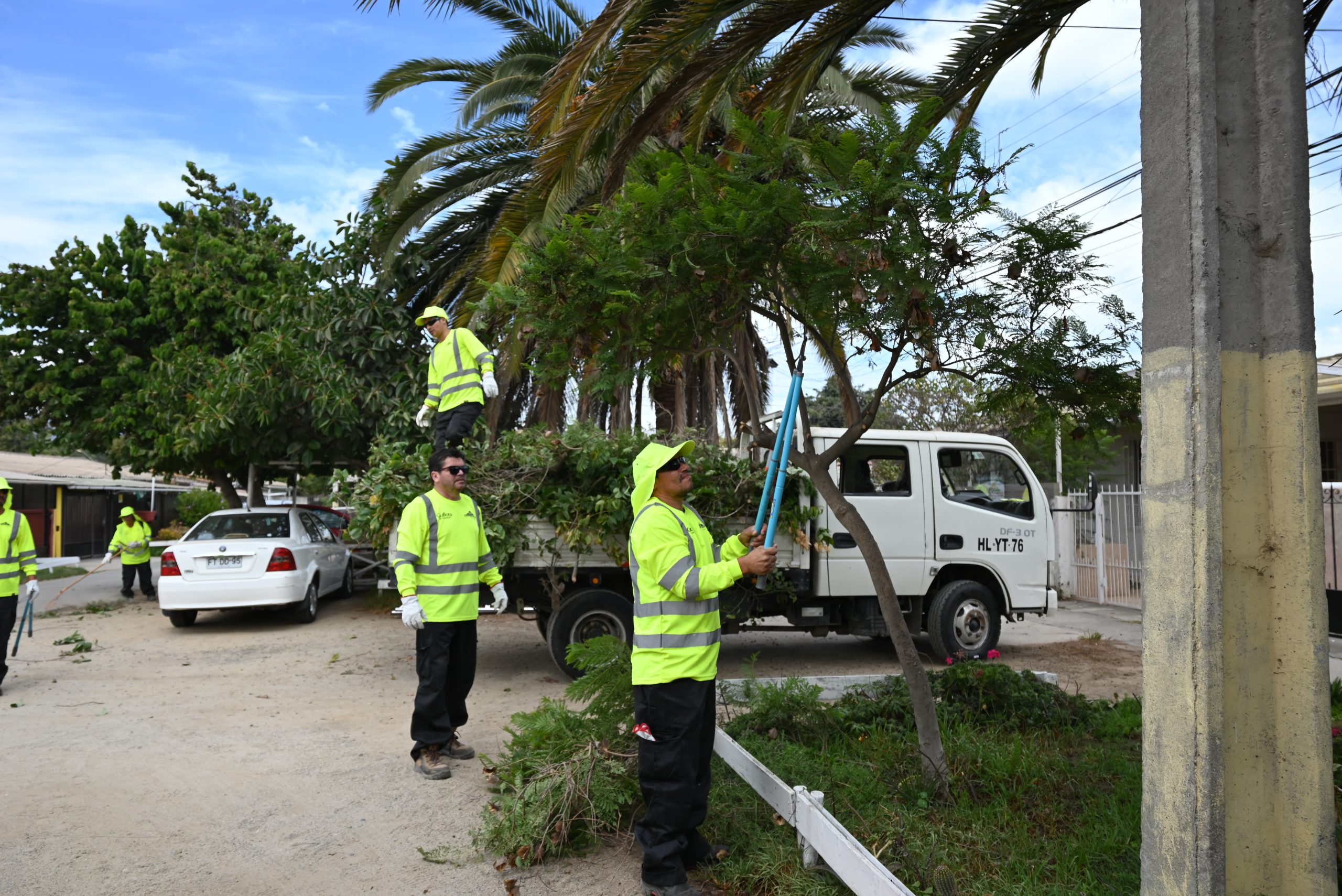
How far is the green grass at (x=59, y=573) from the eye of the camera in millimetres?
21312

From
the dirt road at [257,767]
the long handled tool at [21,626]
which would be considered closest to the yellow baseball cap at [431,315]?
the dirt road at [257,767]

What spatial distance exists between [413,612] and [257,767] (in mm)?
1496

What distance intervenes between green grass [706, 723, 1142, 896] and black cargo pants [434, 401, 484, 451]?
3.93 m

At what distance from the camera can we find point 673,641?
4.19 metres

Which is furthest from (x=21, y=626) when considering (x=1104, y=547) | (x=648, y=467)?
(x=1104, y=547)

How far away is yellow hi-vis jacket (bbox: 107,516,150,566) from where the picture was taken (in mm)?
15664

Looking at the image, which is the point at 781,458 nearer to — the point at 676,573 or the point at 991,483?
the point at 676,573

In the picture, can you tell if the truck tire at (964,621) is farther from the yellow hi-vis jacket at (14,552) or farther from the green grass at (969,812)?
the yellow hi-vis jacket at (14,552)

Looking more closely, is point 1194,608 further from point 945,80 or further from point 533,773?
point 945,80

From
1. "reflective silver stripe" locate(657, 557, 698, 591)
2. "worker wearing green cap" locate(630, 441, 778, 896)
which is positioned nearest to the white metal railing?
"worker wearing green cap" locate(630, 441, 778, 896)

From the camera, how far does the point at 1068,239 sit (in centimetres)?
497

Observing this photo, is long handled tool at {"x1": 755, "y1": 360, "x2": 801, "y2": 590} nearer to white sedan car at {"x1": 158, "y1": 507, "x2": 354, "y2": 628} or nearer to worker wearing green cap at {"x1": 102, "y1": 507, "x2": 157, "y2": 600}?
white sedan car at {"x1": 158, "y1": 507, "x2": 354, "y2": 628}

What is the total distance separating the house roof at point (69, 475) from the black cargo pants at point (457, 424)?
19.5 m

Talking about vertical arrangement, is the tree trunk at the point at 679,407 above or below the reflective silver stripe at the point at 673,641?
above
